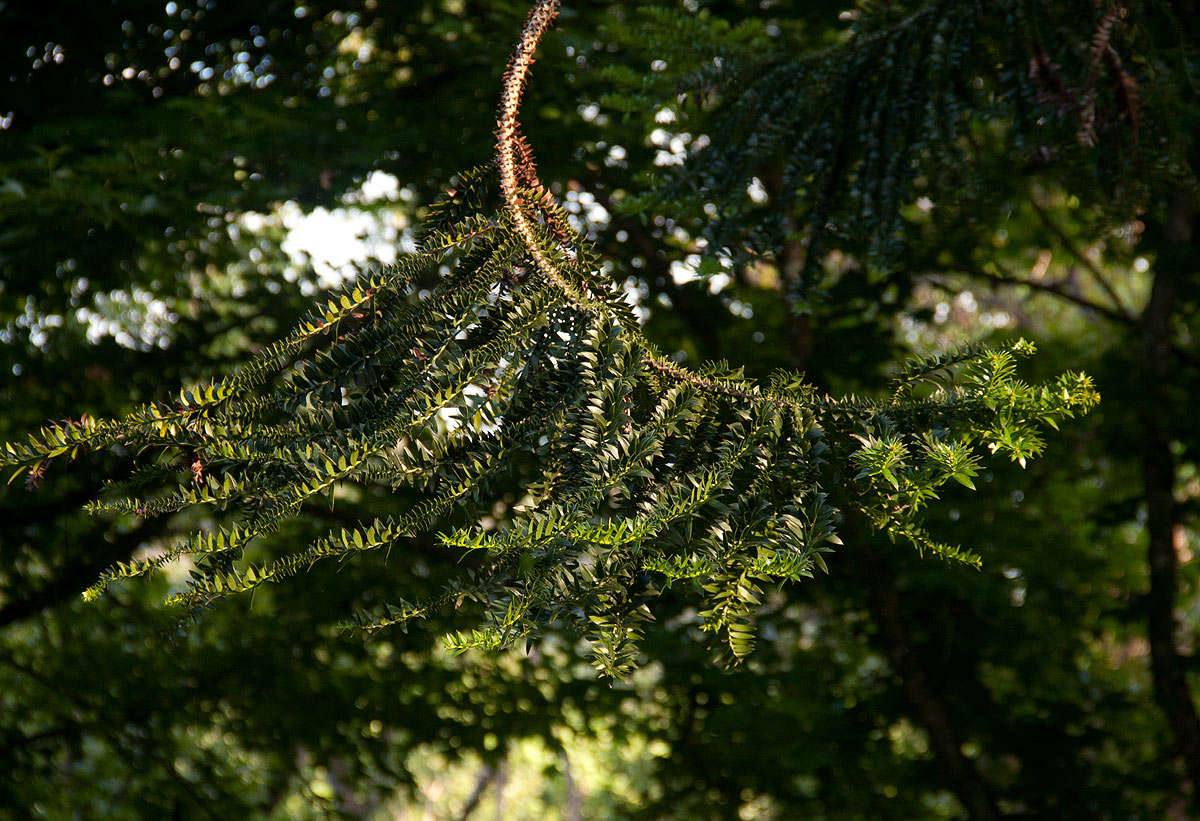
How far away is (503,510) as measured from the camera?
4398mm

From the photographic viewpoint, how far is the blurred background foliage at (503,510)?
357 centimetres

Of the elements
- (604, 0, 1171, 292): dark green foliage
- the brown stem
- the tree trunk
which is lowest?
the tree trunk

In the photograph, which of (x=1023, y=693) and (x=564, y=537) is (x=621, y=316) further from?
(x=1023, y=693)

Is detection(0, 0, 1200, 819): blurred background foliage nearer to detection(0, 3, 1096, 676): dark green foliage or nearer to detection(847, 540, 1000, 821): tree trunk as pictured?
detection(847, 540, 1000, 821): tree trunk

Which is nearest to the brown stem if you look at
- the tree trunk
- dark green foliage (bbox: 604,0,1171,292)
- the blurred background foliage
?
the blurred background foliage

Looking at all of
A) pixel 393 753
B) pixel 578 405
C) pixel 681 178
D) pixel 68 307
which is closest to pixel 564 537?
pixel 578 405

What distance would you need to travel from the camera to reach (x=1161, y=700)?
151 inches

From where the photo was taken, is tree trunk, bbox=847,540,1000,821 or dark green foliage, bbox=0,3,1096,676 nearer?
dark green foliage, bbox=0,3,1096,676

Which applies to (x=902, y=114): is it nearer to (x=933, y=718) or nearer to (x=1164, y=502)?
(x=1164, y=502)

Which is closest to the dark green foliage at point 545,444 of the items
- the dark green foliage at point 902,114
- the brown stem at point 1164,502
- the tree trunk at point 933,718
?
the dark green foliage at point 902,114

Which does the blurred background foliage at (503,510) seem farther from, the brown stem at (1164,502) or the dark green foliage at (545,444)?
the dark green foliage at (545,444)

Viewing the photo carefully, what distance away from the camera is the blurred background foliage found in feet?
11.7

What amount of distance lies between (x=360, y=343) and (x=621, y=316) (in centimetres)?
39

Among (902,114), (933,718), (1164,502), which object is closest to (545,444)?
(902,114)
